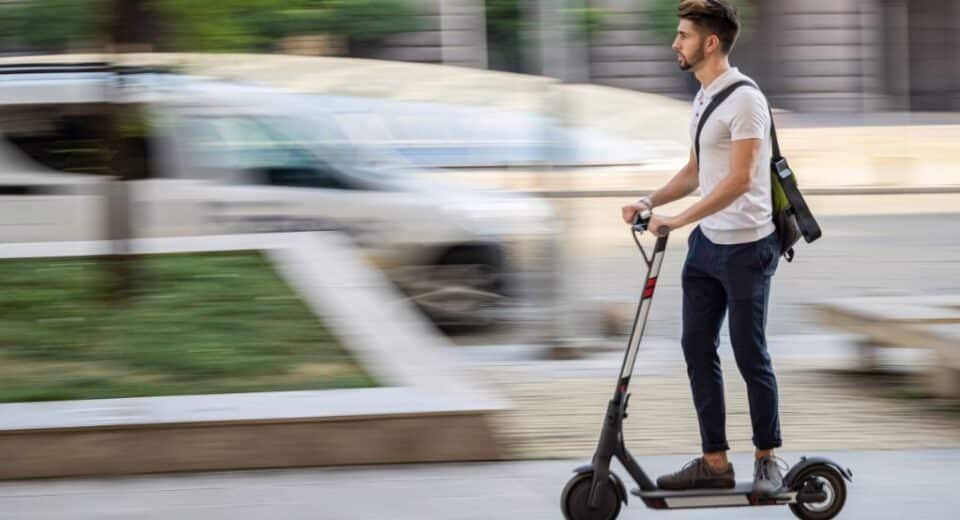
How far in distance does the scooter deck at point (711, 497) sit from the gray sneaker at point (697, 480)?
0.03 meters

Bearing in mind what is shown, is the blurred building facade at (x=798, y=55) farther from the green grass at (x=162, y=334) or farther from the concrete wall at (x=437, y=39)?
the green grass at (x=162, y=334)

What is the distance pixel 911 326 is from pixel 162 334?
11.3 feet

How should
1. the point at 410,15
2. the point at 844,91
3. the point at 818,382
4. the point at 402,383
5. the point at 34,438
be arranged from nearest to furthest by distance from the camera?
the point at 34,438, the point at 402,383, the point at 818,382, the point at 410,15, the point at 844,91

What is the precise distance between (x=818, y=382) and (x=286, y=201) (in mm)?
3429

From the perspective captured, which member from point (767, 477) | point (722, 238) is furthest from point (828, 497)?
point (722, 238)

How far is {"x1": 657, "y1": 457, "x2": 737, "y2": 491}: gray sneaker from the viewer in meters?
4.82

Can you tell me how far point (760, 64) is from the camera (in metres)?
32.2

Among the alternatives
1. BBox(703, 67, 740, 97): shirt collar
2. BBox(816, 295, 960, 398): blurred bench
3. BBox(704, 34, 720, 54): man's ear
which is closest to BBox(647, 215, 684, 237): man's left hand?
BBox(703, 67, 740, 97): shirt collar

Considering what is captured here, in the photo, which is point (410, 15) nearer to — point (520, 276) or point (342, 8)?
point (342, 8)

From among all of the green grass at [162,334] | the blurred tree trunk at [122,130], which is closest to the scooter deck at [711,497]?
the green grass at [162,334]

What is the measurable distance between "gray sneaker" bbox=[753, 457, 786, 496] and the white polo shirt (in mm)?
722

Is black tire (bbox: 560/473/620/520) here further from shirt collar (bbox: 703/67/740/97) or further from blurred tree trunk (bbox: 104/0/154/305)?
blurred tree trunk (bbox: 104/0/154/305)

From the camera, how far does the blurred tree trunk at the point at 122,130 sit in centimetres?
784

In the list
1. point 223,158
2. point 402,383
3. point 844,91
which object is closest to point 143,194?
point 223,158
